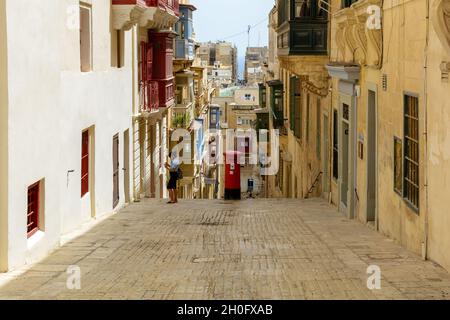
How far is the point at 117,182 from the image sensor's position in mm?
18219

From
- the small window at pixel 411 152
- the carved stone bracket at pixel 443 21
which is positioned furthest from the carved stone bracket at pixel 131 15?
the carved stone bracket at pixel 443 21

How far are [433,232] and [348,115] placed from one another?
732 cm

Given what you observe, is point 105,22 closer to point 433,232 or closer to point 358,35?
point 358,35

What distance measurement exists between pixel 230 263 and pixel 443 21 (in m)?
3.93

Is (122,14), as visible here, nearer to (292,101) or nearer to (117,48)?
(117,48)

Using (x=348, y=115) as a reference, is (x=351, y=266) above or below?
below

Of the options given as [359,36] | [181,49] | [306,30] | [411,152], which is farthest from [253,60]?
[411,152]

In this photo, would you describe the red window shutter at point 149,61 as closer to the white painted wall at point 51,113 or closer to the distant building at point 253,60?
the white painted wall at point 51,113

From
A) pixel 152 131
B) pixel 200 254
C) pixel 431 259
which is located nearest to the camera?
pixel 431 259

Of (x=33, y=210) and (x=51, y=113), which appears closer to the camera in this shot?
(x=33, y=210)

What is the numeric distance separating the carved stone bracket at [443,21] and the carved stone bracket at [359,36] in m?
4.45

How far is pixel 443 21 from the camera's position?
841cm

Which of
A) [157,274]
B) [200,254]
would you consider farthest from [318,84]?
[157,274]

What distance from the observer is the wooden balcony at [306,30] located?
18594 mm
